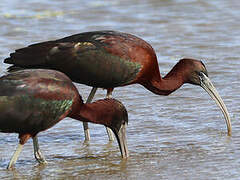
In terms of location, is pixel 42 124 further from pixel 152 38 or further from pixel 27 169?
pixel 152 38

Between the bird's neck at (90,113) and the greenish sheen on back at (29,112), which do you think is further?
the bird's neck at (90,113)

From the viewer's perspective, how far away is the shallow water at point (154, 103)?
848 centimetres

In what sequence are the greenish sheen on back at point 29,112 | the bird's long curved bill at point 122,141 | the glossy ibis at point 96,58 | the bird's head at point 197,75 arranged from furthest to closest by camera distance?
the bird's head at point 197,75
the glossy ibis at point 96,58
the bird's long curved bill at point 122,141
the greenish sheen on back at point 29,112

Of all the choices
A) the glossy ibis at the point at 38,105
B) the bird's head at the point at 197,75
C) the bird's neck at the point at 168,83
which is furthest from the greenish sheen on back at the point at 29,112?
the bird's head at the point at 197,75

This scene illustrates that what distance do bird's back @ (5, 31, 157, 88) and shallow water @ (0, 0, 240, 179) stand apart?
704mm

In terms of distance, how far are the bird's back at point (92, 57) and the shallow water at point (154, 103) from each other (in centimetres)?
70

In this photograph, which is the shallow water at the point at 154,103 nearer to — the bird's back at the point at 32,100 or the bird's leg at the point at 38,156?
the bird's leg at the point at 38,156

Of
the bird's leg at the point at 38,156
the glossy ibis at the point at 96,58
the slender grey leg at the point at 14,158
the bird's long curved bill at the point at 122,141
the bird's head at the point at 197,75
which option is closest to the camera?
the slender grey leg at the point at 14,158

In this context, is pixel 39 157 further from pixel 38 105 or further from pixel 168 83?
pixel 168 83

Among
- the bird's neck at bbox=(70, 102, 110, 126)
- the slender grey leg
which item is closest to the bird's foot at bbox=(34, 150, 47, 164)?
the slender grey leg

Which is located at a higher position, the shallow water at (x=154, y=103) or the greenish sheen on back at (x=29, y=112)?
the greenish sheen on back at (x=29, y=112)

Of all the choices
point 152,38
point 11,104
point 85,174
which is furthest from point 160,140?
point 152,38

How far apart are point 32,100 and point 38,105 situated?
8cm

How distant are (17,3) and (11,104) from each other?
34.7 ft
